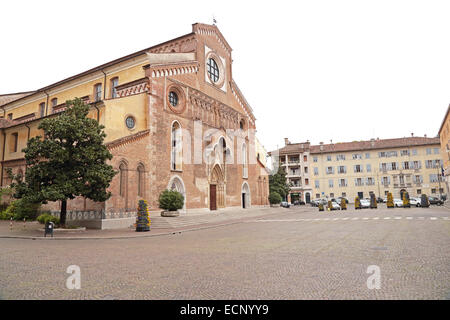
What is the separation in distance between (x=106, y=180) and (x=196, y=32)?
20.9 meters

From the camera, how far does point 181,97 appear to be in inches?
1117

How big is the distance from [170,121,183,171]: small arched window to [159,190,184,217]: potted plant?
380 centimetres

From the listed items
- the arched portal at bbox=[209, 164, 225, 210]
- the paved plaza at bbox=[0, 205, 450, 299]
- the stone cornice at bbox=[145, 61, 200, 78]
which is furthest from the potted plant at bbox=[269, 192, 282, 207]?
the paved plaza at bbox=[0, 205, 450, 299]

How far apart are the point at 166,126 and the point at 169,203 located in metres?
6.88

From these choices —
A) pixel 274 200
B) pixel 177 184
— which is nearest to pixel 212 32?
pixel 177 184

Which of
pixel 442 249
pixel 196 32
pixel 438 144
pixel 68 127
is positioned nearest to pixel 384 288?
pixel 442 249

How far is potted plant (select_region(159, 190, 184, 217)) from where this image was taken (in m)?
22.8

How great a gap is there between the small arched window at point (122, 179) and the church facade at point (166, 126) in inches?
2.8

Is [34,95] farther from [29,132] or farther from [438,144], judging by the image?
[438,144]

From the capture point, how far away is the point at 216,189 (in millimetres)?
32406

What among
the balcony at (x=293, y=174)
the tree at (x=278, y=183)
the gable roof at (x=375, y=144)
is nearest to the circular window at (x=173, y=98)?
the tree at (x=278, y=183)

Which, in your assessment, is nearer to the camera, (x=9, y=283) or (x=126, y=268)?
(x=9, y=283)

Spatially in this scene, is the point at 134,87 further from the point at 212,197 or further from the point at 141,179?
the point at 212,197

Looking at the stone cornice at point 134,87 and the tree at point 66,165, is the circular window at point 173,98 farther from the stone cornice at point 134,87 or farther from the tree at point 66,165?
the tree at point 66,165
